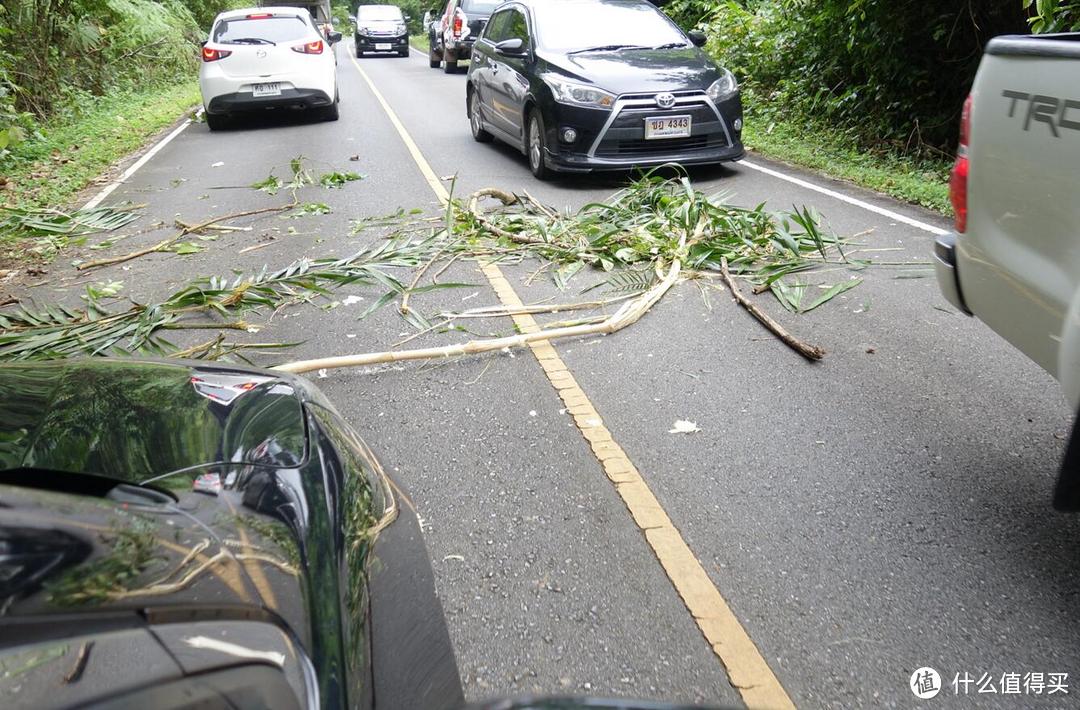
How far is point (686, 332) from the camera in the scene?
580 centimetres

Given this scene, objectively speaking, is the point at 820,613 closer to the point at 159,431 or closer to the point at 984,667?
the point at 984,667

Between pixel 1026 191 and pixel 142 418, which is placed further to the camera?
pixel 1026 191

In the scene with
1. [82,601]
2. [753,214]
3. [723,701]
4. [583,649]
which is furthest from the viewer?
[753,214]

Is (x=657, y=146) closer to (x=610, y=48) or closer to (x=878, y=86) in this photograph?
(x=610, y=48)

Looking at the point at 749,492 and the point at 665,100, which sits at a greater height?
the point at 665,100

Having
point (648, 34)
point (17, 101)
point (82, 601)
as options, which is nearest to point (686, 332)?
point (82, 601)

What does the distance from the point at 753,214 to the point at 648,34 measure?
177 inches

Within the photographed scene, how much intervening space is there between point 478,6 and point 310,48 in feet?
38.7

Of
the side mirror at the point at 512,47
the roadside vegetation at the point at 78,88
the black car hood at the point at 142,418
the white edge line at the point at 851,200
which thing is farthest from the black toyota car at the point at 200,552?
the side mirror at the point at 512,47

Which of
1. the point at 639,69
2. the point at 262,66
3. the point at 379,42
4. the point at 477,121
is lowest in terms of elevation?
the point at 379,42

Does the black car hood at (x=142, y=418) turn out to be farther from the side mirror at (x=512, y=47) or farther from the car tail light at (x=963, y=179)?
the side mirror at (x=512, y=47)

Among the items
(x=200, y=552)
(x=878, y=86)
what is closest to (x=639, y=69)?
(x=878, y=86)

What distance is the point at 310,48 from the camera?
15820 mm

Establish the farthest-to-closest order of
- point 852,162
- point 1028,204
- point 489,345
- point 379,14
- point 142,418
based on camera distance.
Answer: point 379,14 → point 852,162 → point 489,345 → point 1028,204 → point 142,418
